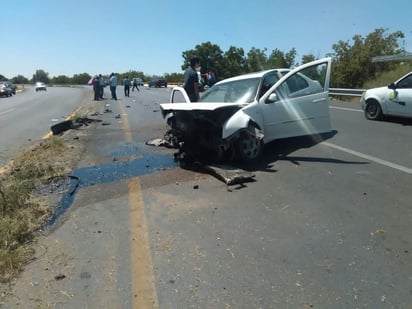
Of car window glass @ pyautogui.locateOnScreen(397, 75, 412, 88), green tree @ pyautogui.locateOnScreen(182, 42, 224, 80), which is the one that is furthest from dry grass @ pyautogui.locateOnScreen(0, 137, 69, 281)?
green tree @ pyautogui.locateOnScreen(182, 42, 224, 80)

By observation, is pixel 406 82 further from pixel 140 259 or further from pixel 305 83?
pixel 140 259

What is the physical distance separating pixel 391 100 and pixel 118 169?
26.7ft

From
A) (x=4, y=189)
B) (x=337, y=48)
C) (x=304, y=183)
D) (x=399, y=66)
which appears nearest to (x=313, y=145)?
(x=304, y=183)

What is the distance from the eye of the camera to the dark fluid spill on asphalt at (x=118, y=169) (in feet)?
20.3

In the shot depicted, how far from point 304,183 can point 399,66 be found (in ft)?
86.1

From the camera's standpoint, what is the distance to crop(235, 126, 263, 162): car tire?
724 cm

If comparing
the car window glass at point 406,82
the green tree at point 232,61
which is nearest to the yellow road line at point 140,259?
the car window glass at point 406,82

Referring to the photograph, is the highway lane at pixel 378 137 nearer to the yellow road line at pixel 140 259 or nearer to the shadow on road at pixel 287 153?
the shadow on road at pixel 287 153

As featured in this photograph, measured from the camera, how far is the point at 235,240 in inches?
162

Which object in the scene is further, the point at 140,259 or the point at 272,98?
the point at 272,98

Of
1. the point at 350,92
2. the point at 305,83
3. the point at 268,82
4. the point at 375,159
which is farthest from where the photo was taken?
the point at 350,92

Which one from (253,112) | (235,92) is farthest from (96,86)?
(253,112)

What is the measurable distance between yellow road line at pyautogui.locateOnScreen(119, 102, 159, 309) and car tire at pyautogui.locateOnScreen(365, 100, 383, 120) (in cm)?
886

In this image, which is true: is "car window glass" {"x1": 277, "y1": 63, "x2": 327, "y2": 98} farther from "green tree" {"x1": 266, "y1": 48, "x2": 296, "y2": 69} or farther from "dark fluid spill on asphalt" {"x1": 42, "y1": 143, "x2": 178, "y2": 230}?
"green tree" {"x1": 266, "y1": 48, "x2": 296, "y2": 69}
